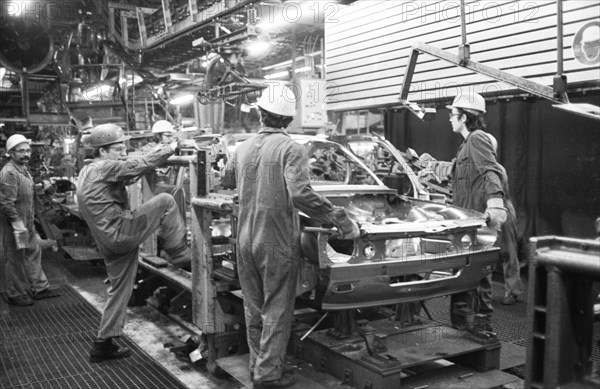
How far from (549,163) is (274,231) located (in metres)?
4.39

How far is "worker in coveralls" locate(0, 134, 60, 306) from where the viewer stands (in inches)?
249

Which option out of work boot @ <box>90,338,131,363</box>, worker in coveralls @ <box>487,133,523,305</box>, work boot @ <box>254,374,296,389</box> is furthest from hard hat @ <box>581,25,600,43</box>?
work boot @ <box>90,338,131,363</box>

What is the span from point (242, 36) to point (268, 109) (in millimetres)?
3732

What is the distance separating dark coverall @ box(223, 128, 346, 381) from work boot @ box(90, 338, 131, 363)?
176 cm

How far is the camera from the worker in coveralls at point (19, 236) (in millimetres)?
6316

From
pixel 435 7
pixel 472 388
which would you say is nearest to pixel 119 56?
pixel 435 7

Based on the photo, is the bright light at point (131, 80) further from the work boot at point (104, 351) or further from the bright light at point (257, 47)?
the work boot at point (104, 351)

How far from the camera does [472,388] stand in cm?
345

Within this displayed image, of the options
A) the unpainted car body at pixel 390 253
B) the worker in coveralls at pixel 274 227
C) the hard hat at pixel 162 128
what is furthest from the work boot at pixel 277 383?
the hard hat at pixel 162 128

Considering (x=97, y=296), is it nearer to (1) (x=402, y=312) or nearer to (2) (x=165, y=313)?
(2) (x=165, y=313)

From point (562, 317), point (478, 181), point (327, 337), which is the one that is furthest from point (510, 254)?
point (562, 317)

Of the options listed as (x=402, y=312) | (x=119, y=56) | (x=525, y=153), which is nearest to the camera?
(x=402, y=312)

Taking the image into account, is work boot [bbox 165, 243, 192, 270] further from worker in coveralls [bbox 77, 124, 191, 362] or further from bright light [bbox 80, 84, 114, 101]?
bright light [bbox 80, 84, 114, 101]

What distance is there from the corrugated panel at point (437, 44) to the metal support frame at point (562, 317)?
13.6ft
